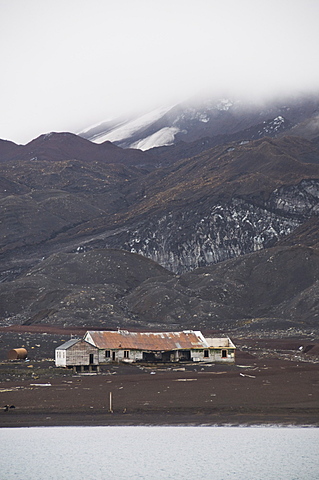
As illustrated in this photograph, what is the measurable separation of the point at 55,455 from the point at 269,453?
11516mm

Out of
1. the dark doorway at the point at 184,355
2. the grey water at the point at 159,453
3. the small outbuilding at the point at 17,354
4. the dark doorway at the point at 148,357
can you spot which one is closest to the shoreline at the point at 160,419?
the grey water at the point at 159,453

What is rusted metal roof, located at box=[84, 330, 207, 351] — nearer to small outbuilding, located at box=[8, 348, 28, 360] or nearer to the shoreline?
small outbuilding, located at box=[8, 348, 28, 360]

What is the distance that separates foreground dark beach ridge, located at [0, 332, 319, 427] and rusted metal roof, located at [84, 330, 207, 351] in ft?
10.4

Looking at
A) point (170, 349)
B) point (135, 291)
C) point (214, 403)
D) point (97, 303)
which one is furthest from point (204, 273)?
point (214, 403)

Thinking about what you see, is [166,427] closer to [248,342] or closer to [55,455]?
[55,455]

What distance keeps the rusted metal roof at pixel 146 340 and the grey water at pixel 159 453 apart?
28.0 metres

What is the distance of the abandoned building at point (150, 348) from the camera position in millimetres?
72750

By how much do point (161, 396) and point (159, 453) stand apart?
381 inches

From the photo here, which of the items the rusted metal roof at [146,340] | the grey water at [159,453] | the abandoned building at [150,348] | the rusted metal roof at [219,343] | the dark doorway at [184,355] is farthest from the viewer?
the rusted metal roof at [219,343]

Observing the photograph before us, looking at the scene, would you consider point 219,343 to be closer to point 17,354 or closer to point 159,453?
point 17,354

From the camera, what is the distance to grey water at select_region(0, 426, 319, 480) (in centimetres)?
4053

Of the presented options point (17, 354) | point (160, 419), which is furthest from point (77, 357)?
point (160, 419)

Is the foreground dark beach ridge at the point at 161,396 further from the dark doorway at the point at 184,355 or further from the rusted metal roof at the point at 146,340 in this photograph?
the dark doorway at the point at 184,355

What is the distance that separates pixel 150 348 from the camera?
7531 centimetres
